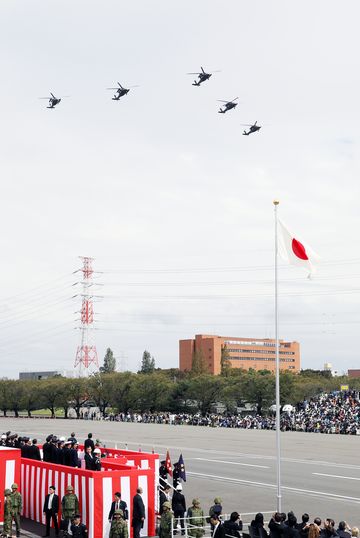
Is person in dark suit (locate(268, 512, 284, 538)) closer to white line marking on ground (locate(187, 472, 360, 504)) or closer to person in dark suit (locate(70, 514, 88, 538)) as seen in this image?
person in dark suit (locate(70, 514, 88, 538))

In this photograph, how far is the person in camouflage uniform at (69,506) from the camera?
1844 cm

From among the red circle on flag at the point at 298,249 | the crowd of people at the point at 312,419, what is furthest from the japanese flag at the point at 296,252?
the crowd of people at the point at 312,419

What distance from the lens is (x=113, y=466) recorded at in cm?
2061

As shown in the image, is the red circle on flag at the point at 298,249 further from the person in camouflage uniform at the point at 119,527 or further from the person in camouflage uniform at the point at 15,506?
the person in camouflage uniform at the point at 15,506

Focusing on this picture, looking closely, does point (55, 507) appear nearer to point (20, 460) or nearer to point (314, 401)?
point (20, 460)

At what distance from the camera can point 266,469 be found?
37.9m

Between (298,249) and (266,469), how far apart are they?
21.0 m

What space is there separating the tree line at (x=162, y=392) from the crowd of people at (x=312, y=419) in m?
12.2

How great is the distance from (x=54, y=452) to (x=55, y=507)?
2.41m

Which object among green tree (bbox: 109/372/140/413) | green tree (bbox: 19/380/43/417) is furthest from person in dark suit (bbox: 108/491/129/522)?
green tree (bbox: 19/380/43/417)

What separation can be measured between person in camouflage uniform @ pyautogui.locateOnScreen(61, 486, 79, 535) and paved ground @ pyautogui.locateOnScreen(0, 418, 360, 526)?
25.5 feet

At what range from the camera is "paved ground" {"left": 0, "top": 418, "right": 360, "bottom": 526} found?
26016mm

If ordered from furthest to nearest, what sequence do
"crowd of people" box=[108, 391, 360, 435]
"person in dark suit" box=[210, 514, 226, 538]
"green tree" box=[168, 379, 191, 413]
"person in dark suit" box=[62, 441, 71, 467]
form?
"green tree" box=[168, 379, 191, 413], "crowd of people" box=[108, 391, 360, 435], "person in dark suit" box=[62, 441, 71, 467], "person in dark suit" box=[210, 514, 226, 538]

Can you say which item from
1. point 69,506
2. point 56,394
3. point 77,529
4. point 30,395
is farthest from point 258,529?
point 30,395
